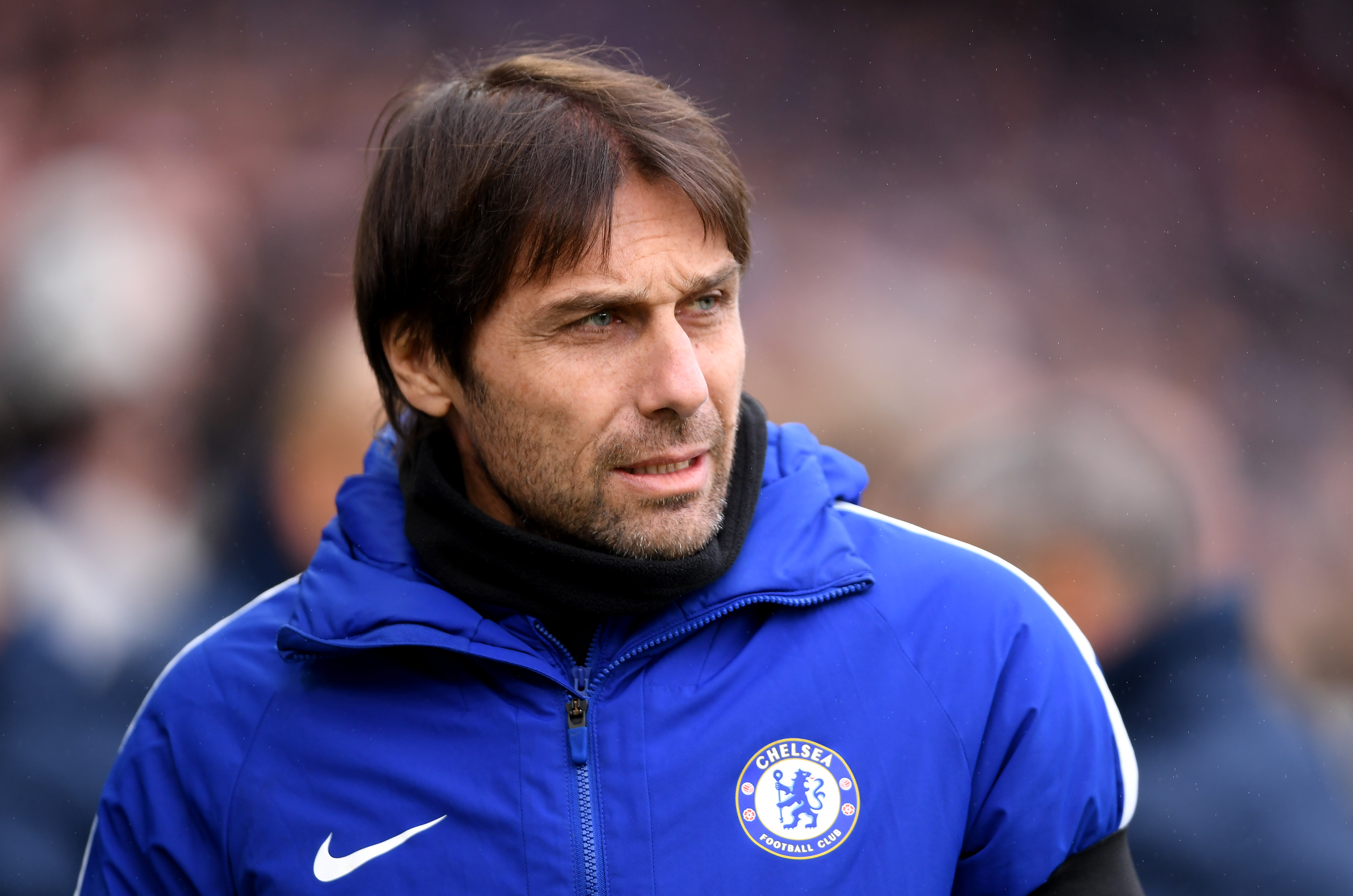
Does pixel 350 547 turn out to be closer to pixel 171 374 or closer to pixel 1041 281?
pixel 171 374

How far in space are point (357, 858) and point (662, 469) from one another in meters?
0.64

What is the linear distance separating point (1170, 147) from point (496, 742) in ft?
8.19

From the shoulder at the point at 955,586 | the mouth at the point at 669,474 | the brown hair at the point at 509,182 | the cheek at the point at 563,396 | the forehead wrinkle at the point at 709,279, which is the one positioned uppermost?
the brown hair at the point at 509,182

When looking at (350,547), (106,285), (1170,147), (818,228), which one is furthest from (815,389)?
(106,285)

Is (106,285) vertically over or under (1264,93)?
under

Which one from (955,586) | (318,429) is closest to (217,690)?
(955,586)

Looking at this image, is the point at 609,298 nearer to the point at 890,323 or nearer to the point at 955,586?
the point at 955,586

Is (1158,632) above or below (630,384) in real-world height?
below

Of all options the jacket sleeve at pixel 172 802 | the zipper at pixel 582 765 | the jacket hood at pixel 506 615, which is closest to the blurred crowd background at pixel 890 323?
the jacket sleeve at pixel 172 802

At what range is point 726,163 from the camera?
66.5 inches

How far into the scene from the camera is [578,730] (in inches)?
54.4

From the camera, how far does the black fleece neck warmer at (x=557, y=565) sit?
4.75 feet

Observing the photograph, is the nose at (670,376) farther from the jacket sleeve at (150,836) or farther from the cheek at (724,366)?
the jacket sleeve at (150,836)

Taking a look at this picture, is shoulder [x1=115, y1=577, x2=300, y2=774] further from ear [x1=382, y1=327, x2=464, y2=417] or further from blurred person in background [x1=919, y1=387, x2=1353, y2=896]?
blurred person in background [x1=919, y1=387, x2=1353, y2=896]
